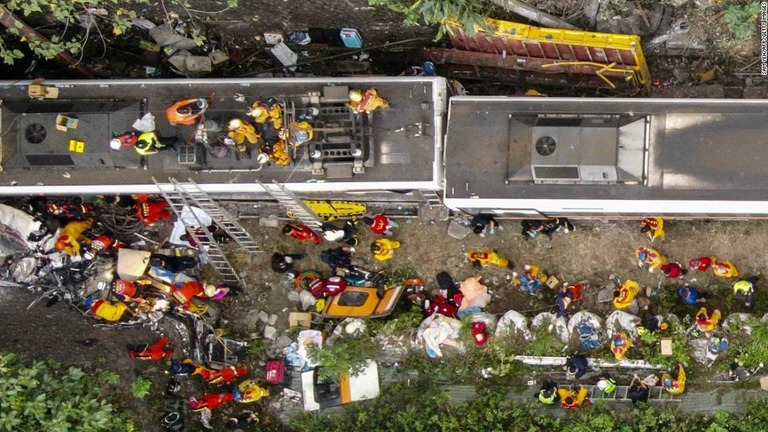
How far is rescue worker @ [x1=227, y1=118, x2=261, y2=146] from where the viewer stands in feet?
41.9

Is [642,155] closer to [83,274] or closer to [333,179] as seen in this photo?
[333,179]

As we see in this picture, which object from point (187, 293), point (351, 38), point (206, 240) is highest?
point (351, 38)

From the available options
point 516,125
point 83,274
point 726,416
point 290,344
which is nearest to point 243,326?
point 290,344

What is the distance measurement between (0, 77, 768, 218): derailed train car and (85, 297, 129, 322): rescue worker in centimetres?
284

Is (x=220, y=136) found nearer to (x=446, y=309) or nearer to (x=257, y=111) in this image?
(x=257, y=111)

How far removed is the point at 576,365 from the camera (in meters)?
14.8

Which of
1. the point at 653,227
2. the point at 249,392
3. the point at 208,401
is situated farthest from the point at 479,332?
the point at 208,401

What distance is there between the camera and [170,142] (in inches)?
516

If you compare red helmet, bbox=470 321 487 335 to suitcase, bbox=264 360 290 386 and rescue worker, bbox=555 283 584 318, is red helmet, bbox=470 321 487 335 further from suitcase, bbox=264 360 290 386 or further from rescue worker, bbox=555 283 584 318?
suitcase, bbox=264 360 290 386

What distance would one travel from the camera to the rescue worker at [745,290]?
14.8 metres

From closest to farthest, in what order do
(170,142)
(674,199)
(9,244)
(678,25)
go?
(674,199), (170,142), (678,25), (9,244)

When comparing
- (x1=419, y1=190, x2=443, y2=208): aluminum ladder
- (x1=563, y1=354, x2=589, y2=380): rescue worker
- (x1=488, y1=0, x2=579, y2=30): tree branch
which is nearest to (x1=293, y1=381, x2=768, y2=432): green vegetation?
(x1=563, y1=354, x2=589, y2=380): rescue worker

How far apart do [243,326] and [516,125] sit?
7552mm

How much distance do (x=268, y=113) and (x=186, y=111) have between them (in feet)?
4.59
